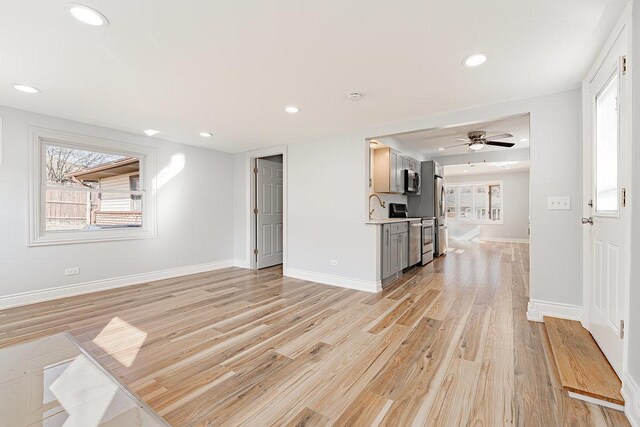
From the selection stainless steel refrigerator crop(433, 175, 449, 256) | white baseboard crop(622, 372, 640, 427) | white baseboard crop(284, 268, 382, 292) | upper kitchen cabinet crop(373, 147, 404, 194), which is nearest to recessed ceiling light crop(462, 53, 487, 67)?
white baseboard crop(622, 372, 640, 427)

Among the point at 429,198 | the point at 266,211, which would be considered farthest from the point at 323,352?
the point at 429,198

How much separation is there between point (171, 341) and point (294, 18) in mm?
2686

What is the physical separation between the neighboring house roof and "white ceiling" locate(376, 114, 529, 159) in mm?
3925

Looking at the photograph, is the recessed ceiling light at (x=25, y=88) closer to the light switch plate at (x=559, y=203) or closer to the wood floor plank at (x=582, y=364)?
the wood floor plank at (x=582, y=364)

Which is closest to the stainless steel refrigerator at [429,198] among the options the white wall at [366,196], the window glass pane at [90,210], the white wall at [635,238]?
the white wall at [366,196]

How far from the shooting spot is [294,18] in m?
1.77

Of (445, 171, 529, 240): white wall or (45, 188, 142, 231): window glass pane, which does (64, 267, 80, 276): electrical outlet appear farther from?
(445, 171, 529, 240): white wall

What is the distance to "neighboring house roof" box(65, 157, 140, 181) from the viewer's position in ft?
13.0

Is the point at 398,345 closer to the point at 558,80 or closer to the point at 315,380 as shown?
the point at 315,380

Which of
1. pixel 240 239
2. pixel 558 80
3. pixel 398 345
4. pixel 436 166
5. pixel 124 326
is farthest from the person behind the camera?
pixel 436 166

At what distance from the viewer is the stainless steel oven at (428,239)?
5664 millimetres

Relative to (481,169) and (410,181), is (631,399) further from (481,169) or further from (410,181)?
(481,169)

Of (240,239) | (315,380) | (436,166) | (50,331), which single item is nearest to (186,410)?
(315,380)

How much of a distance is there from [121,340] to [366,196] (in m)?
3.23
